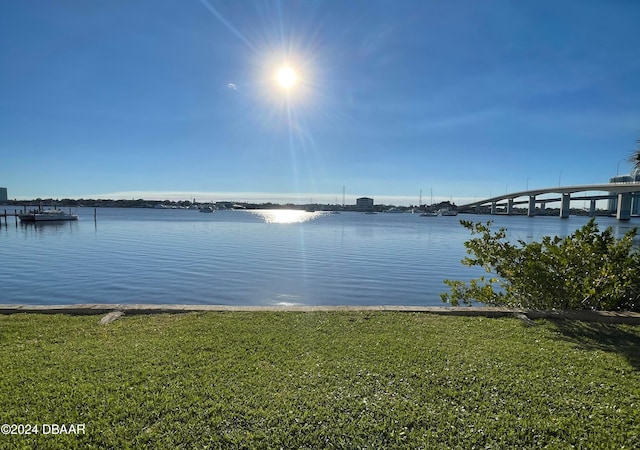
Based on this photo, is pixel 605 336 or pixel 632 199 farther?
pixel 632 199

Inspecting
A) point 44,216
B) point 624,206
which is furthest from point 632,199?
point 44,216

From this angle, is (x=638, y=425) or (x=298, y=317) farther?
(x=298, y=317)

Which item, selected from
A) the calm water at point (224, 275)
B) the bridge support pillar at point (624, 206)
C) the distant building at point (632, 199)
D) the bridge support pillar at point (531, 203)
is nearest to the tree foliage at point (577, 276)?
the calm water at point (224, 275)

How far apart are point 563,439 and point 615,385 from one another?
135 cm

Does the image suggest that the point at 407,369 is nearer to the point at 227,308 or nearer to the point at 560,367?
the point at 560,367

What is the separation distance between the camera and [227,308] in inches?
258

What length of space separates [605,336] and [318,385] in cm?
448

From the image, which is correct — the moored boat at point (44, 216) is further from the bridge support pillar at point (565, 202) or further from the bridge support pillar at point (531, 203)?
the bridge support pillar at point (531, 203)

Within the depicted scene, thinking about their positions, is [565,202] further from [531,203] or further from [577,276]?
[577,276]

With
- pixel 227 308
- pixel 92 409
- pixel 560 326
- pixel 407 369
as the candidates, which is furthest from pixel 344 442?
pixel 560 326

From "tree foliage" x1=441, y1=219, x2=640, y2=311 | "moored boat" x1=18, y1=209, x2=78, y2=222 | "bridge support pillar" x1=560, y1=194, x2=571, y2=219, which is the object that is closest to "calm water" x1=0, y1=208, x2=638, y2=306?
"tree foliage" x1=441, y1=219, x2=640, y2=311

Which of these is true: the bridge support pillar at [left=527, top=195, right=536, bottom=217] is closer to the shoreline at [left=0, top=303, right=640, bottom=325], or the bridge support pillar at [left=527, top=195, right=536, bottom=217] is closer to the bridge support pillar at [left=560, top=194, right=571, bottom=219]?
the bridge support pillar at [left=560, top=194, right=571, bottom=219]

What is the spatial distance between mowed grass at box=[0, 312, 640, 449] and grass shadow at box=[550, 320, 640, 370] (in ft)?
0.09

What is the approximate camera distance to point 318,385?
142 inches
